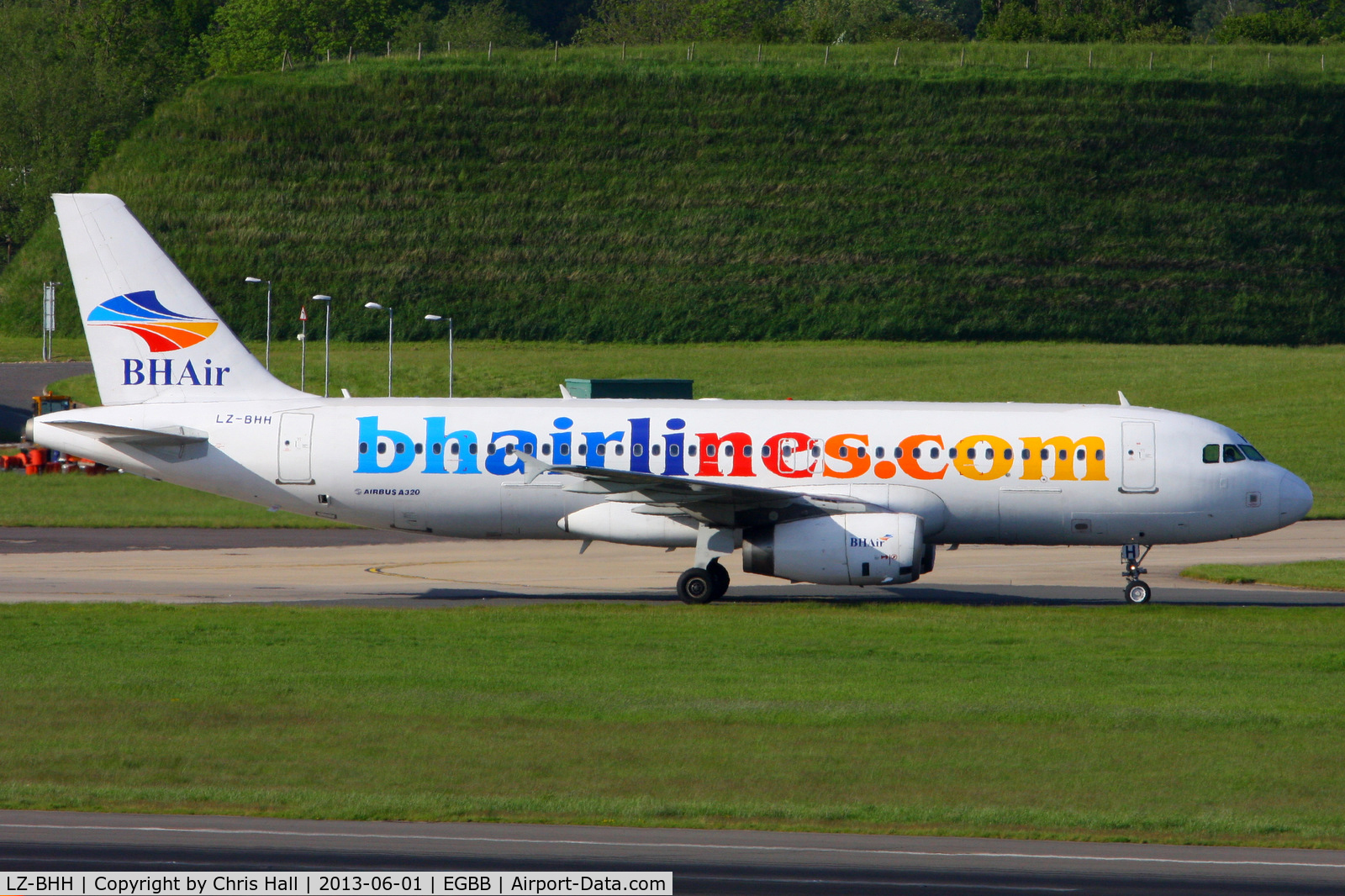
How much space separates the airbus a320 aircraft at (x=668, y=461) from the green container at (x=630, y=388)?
22.5 m

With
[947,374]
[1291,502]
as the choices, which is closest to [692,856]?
[1291,502]

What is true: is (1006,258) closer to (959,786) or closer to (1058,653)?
(1058,653)

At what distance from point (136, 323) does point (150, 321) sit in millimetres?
263

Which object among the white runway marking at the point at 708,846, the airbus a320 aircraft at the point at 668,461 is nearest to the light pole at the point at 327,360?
the airbus a320 aircraft at the point at 668,461

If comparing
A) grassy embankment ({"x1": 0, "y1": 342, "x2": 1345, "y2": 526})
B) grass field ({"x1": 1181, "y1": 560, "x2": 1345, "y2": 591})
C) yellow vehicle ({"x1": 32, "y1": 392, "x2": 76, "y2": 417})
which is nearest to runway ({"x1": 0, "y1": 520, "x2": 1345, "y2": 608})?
grass field ({"x1": 1181, "y1": 560, "x2": 1345, "y2": 591})

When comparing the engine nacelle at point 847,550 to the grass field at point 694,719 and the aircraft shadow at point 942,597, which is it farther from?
the aircraft shadow at point 942,597

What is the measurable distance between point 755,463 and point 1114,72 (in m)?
85.4

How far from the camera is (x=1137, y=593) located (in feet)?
95.7

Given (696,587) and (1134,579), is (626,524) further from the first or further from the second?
(1134,579)

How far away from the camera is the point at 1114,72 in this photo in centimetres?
10494

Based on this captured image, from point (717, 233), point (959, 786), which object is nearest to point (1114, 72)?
point (717, 233)

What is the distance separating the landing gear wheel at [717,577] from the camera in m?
29.0

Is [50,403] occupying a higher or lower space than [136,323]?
higher

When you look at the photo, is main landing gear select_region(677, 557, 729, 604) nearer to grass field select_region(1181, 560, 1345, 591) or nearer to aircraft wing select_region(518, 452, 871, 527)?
aircraft wing select_region(518, 452, 871, 527)
